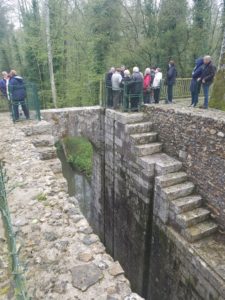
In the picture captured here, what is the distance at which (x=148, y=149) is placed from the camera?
6.84m

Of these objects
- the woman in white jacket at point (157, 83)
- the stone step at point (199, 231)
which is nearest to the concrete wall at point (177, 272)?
the stone step at point (199, 231)

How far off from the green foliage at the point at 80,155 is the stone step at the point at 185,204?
9753 millimetres

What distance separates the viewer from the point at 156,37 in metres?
16.9

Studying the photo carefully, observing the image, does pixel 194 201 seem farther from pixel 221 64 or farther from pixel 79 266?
pixel 221 64

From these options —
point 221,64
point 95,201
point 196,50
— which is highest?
point 196,50

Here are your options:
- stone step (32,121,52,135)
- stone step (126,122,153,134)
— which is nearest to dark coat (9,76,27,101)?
stone step (32,121,52,135)

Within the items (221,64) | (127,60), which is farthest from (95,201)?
(127,60)

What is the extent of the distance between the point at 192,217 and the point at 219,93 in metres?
4.08

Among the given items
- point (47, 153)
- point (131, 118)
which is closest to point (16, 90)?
point (47, 153)

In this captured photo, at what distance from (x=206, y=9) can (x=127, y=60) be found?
19.9ft

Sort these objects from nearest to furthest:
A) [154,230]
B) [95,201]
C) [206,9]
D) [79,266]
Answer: [79,266] → [154,230] → [95,201] → [206,9]

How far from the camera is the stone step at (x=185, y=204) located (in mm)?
5473

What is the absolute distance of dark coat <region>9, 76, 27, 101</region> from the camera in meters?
6.89

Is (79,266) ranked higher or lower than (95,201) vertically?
higher
